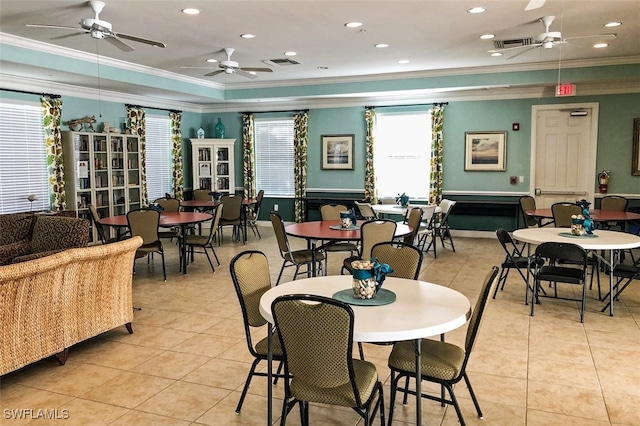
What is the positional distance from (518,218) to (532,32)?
3.86 m

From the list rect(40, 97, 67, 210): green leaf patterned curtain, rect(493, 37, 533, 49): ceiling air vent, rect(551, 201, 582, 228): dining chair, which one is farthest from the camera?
rect(40, 97, 67, 210): green leaf patterned curtain

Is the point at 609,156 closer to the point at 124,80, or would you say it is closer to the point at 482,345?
the point at 482,345

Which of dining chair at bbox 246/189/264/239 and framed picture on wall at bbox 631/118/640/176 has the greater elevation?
framed picture on wall at bbox 631/118/640/176

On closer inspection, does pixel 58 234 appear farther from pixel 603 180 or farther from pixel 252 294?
pixel 603 180

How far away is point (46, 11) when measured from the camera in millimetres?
4957

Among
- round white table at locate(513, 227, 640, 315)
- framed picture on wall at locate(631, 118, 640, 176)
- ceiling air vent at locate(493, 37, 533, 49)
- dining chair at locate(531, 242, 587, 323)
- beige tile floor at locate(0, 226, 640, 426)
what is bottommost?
beige tile floor at locate(0, 226, 640, 426)

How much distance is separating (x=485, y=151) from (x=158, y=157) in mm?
6264

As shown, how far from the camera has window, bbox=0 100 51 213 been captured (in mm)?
7219

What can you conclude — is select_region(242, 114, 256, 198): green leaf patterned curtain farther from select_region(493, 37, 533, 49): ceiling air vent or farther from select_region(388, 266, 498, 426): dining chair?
select_region(388, 266, 498, 426): dining chair

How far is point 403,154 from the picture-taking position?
9.90 meters

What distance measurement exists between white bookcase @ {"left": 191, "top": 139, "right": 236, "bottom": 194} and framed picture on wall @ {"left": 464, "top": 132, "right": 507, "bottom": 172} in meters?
4.81

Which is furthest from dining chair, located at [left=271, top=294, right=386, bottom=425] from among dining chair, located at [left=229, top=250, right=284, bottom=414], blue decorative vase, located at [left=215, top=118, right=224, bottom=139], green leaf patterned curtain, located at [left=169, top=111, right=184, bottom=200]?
blue decorative vase, located at [left=215, top=118, right=224, bottom=139]

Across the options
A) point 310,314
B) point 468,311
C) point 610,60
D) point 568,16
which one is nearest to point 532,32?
point 568,16

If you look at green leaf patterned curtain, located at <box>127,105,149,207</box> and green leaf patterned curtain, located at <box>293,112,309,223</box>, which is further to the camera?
green leaf patterned curtain, located at <box>293,112,309,223</box>
